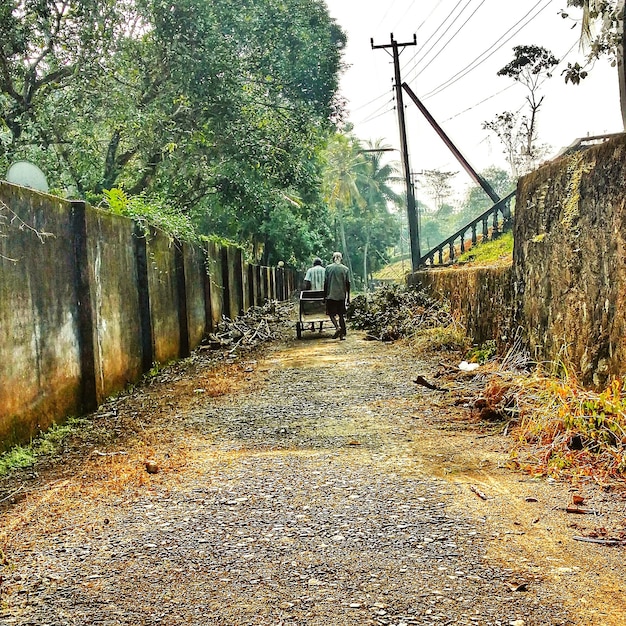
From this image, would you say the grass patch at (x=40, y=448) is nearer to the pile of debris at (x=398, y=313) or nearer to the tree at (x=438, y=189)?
the pile of debris at (x=398, y=313)

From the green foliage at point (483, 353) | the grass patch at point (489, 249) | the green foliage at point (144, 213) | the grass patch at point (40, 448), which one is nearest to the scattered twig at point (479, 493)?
the grass patch at point (40, 448)

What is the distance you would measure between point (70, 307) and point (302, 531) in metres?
3.74

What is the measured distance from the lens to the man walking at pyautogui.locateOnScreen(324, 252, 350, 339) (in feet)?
44.2

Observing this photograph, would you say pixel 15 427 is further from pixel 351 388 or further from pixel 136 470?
pixel 351 388

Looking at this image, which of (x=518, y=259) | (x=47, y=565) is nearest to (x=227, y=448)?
(x=47, y=565)

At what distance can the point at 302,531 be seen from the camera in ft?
10.8

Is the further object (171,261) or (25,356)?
(171,261)

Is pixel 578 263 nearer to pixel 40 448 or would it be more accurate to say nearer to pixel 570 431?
pixel 570 431

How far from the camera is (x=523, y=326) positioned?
23.0ft

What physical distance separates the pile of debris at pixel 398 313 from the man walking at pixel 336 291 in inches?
27.0

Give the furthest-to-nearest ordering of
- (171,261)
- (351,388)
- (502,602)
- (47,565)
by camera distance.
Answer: (171,261), (351,388), (47,565), (502,602)

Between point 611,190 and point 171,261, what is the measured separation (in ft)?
22.8

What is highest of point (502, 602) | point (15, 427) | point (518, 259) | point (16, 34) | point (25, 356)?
point (16, 34)

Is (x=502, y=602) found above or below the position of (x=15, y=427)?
below
